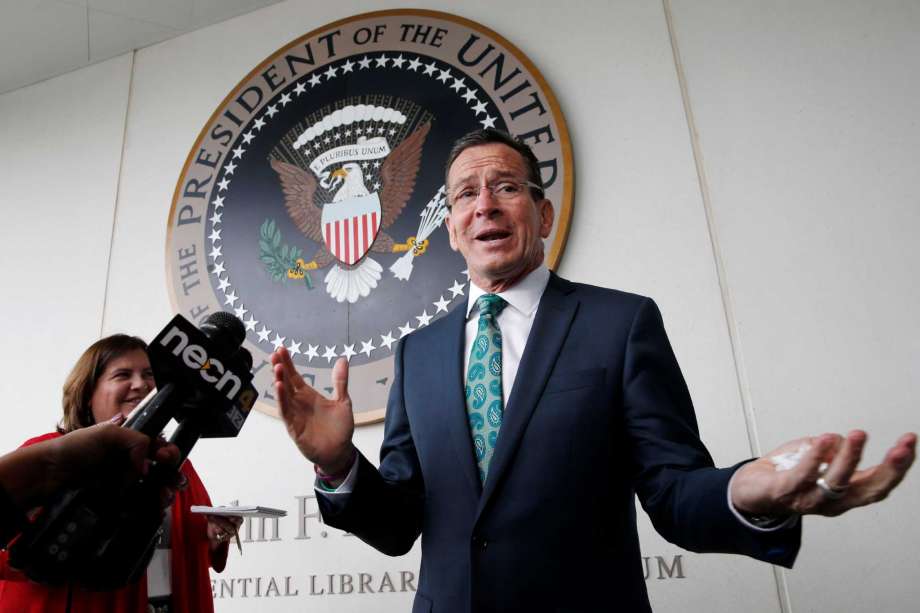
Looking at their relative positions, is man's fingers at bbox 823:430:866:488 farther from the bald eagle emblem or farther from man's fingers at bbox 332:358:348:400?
the bald eagle emblem

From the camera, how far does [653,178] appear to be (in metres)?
1.77

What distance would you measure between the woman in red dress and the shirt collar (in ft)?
2.47

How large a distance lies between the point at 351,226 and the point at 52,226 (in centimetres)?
135

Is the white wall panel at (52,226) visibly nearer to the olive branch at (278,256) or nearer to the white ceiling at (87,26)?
the white ceiling at (87,26)

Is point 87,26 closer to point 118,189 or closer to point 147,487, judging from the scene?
point 118,189

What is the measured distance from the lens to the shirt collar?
109cm

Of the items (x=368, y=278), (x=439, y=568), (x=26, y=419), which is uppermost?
(x=368, y=278)

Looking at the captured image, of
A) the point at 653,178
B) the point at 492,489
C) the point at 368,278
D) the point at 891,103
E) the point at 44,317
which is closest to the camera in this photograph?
the point at 492,489

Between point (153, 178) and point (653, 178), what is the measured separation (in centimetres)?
180

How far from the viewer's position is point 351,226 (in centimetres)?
207

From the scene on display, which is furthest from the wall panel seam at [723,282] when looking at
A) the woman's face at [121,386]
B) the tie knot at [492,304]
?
the woman's face at [121,386]

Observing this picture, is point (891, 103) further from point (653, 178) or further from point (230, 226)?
point (230, 226)

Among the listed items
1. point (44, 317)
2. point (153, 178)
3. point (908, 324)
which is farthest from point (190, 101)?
point (908, 324)

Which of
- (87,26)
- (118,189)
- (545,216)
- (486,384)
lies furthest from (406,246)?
(87,26)
